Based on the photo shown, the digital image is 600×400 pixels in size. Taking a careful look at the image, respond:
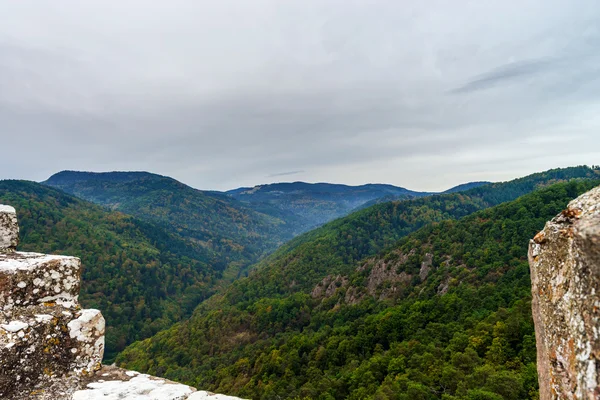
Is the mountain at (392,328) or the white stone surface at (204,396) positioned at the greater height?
the white stone surface at (204,396)

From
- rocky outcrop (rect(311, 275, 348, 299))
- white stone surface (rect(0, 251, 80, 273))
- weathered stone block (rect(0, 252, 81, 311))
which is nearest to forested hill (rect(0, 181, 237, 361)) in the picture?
rocky outcrop (rect(311, 275, 348, 299))

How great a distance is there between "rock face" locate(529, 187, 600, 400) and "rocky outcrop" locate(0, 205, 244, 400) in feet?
13.7

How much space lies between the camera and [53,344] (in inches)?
173

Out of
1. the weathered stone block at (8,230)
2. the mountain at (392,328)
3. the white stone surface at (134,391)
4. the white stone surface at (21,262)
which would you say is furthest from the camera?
the mountain at (392,328)

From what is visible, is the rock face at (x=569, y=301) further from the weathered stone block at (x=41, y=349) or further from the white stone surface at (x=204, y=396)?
the weathered stone block at (x=41, y=349)

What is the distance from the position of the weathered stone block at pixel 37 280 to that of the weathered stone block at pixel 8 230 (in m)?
0.52

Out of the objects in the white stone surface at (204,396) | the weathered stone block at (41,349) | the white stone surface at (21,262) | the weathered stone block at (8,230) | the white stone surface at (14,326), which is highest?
the weathered stone block at (8,230)

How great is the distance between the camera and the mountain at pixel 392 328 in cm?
3591

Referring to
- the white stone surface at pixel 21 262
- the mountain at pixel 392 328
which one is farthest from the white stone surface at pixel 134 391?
the mountain at pixel 392 328

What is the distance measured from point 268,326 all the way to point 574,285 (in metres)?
98.6

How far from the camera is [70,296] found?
5062mm

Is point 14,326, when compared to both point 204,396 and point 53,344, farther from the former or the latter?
point 204,396

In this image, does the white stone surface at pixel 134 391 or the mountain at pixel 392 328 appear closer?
the white stone surface at pixel 134 391

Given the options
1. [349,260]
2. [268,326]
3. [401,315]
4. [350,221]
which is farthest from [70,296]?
[350,221]
